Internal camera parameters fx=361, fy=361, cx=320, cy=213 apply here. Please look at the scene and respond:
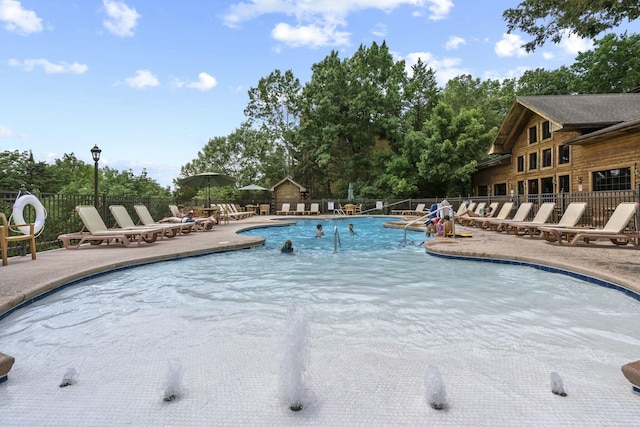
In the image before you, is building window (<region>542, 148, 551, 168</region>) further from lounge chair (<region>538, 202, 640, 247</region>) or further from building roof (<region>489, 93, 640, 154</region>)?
lounge chair (<region>538, 202, 640, 247</region>)

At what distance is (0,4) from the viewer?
10.3 metres

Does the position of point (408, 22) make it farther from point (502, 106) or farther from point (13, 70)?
point (502, 106)

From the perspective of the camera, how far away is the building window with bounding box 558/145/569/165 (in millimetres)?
18266

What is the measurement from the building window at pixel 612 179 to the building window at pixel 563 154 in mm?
2301

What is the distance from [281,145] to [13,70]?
74.5ft

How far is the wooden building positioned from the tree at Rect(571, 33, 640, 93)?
44.6ft

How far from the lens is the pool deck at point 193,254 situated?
4.75 meters

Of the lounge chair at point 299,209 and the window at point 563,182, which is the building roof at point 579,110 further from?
the lounge chair at point 299,209

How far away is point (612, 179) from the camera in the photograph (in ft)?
50.3

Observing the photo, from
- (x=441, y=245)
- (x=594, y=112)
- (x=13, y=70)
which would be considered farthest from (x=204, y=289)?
(x=594, y=112)

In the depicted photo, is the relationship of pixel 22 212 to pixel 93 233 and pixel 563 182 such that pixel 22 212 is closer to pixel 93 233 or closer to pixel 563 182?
pixel 93 233

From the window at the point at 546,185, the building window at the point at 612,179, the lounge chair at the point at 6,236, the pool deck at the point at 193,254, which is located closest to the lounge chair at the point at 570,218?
the pool deck at the point at 193,254

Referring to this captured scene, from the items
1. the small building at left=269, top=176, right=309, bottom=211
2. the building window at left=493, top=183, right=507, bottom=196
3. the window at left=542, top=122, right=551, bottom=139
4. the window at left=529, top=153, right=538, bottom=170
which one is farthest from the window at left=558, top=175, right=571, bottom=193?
the small building at left=269, top=176, right=309, bottom=211

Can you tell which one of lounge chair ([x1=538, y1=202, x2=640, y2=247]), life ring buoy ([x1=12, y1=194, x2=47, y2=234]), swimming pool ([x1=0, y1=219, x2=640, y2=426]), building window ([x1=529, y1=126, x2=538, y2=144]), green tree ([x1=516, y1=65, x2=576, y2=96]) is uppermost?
green tree ([x1=516, y1=65, x2=576, y2=96])
